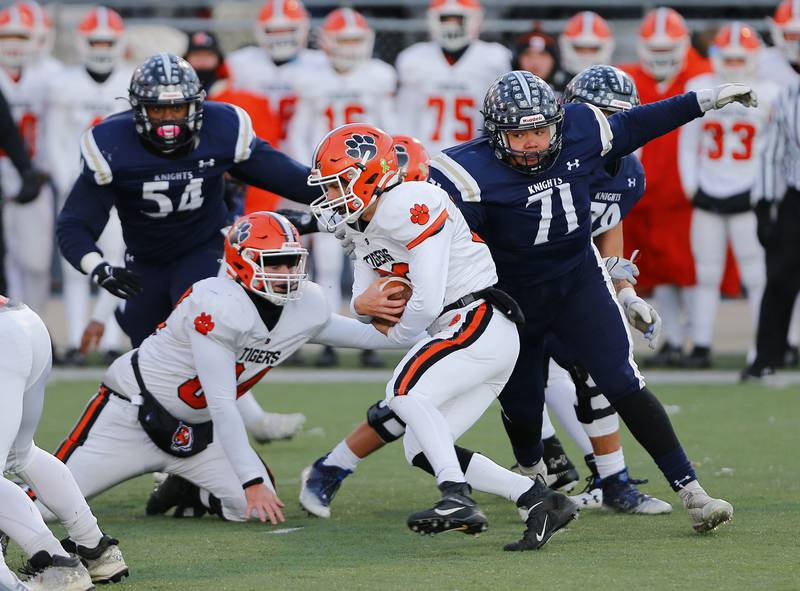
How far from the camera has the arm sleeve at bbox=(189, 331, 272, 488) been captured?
15.9 feet

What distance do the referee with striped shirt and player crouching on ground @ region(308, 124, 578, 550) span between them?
4099mm

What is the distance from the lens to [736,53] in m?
9.03

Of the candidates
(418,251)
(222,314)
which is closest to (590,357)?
(418,251)

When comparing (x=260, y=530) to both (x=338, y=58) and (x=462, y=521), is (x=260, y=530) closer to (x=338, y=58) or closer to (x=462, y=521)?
(x=462, y=521)

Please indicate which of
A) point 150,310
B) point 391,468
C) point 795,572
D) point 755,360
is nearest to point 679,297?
point 755,360

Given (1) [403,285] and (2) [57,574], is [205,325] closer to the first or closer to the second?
(1) [403,285]

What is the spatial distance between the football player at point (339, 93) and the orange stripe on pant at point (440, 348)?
195 inches

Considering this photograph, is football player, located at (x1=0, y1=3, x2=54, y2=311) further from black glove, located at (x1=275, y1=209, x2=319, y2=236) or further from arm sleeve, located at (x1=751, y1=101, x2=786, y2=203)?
arm sleeve, located at (x1=751, y1=101, x2=786, y2=203)

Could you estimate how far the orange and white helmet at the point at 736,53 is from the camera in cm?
904

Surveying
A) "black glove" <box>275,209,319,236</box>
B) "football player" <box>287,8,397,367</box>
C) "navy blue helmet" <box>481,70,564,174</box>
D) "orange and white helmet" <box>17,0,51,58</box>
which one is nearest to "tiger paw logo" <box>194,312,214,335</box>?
"black glove" <box>275,209,319,236</box>

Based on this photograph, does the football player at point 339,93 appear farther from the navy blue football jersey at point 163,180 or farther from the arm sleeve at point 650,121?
the arm sleeve at point 650,121

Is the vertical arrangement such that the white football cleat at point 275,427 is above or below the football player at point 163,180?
below

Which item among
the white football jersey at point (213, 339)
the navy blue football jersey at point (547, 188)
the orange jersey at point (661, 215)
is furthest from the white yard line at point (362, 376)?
the navy blue football jersey at point (547, 188)

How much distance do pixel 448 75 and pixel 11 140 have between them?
2.78m
